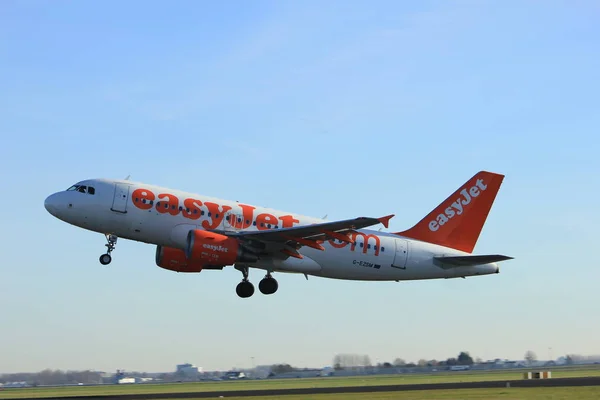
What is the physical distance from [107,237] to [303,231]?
423 inches

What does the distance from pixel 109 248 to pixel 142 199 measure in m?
3.53

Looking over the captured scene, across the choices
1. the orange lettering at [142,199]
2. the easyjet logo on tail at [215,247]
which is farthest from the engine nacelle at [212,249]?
the orange lettering at [142,199]

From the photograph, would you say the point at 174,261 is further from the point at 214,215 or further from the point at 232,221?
the point at 232,221

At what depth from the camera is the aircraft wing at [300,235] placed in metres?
43.8

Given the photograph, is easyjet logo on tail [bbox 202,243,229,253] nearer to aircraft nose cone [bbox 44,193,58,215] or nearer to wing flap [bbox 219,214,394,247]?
wing flap [bbox 219,214,394,247]

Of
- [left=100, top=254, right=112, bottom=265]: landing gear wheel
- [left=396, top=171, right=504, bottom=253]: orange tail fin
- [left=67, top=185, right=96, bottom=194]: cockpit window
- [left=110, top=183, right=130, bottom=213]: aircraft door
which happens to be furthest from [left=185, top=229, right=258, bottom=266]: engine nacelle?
[left=396, top=171, right=504, bottom=253]: orange tail fin

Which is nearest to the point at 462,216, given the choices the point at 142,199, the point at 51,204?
the point at 142,199

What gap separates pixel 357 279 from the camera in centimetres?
5041

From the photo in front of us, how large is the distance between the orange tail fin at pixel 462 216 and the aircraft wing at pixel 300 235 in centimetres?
657

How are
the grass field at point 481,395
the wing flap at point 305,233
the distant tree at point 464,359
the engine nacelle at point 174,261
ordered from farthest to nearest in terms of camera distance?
the distant tree at point 464,359 → the engine nacelle at point 174,261 → the wing flap at point 305,233 → the grass field at point 481,395

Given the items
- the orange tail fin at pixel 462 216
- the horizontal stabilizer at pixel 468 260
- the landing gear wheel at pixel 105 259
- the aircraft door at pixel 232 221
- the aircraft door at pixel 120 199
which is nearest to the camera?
the aircraft door at pixel 120 199

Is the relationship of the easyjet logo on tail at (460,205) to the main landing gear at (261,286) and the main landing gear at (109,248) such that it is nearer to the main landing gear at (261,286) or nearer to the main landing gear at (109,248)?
the main landing gear at (261,286)

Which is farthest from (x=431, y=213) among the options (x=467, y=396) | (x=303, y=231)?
(x=467, y=396)

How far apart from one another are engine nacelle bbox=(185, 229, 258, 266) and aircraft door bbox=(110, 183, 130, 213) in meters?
3.76
